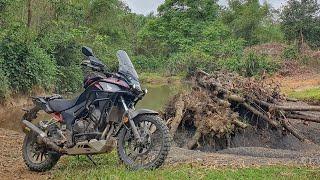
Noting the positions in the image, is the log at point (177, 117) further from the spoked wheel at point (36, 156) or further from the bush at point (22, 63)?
the bush at point (22, 63)

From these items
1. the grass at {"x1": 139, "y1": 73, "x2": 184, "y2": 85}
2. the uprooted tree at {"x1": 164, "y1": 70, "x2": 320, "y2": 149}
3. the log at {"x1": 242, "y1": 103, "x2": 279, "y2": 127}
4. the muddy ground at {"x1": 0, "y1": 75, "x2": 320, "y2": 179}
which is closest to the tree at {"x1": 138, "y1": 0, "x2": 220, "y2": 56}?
the grass at {"x1": 139, "y1": 73, "x2": 184, "y2": 85}

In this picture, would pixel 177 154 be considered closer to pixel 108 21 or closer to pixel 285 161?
pixel 285 161

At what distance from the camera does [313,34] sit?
147ft

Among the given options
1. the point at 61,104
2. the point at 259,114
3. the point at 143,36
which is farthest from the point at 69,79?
the point at 143,36

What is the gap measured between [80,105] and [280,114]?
269 inches

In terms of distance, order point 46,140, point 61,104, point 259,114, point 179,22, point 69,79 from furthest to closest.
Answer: point 179,22 → point 69,79 → point 259,114 → point 61,104 → point 46,140

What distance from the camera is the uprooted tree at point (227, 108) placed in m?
12.0

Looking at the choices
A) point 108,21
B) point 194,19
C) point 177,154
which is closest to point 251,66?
point 108,21

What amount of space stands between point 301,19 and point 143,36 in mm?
21485

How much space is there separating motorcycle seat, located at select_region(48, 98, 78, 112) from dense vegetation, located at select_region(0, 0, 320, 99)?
10823 mm

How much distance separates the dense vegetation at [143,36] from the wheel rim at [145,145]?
11.6m

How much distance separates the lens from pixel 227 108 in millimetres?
12172

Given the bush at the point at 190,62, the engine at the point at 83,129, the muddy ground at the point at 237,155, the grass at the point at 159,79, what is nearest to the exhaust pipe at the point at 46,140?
the engine at the point at 83,129

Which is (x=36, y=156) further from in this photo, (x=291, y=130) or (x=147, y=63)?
(x=147, y=63)
